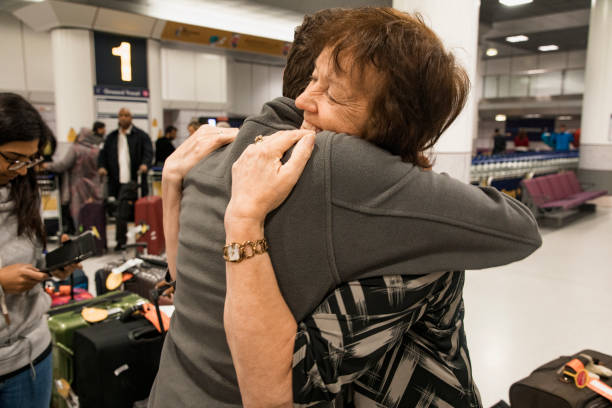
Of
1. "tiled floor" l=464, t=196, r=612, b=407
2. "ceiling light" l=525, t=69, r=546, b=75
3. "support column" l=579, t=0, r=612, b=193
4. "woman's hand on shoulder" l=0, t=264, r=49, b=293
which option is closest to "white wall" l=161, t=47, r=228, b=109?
"support column" l=579, t=0, r=612, b=193

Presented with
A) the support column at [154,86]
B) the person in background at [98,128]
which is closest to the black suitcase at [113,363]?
the person in background at [98,128]

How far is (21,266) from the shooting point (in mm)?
1781

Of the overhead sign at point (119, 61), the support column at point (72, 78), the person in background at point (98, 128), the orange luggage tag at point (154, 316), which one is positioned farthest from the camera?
the overhead sign at point (119, 61)

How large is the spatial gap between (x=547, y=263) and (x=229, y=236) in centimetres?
702

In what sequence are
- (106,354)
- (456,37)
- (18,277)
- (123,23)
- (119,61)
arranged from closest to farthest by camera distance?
1. (18,277)
2. (106,354)
3. (456,37)
4. (123,23)
5. (119,61)

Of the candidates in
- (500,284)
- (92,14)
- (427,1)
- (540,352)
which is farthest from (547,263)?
(92,14)

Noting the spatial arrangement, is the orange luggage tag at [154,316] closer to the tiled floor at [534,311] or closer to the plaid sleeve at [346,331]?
the plaid sleeve at [346,331]

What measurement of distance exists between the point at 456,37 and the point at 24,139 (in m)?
4.92

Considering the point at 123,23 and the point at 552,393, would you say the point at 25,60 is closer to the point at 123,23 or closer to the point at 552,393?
the point at 123,23

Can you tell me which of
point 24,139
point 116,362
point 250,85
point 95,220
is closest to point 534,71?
point 250,85

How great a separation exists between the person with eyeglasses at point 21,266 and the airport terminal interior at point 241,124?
4.2 inches

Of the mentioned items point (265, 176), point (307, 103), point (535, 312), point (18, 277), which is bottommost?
point (535, 312)

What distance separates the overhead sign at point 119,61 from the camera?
10.7m

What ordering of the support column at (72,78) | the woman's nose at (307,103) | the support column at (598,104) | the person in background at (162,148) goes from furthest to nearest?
the support column at (598,104) → the support column at (72,78) → the person in background at (162,148) → the woman's nose at (307,103)
